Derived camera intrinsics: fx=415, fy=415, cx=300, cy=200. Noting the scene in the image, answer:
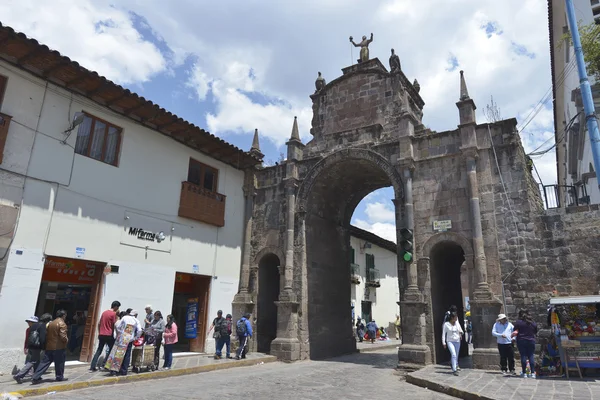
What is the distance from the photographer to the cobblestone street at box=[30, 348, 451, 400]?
805 cm

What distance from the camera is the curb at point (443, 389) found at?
7.67 m

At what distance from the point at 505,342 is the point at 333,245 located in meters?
8.80

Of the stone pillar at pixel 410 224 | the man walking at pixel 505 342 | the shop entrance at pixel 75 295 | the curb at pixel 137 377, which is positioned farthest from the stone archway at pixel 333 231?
the shop entrance at pixel 75 295

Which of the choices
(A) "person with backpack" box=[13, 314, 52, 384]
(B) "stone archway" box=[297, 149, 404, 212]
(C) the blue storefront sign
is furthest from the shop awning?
(A) "person with backpack" box=[13, 314, 52, 384]

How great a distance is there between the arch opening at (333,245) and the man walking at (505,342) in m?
5.77

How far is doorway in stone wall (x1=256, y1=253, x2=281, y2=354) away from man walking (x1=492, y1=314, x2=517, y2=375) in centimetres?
824

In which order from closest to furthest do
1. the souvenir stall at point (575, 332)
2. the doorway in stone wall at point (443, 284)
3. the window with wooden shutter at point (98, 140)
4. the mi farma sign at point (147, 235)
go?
the souvenir stall at point (575, 332) → the window with wooden shutter at point (98, 140) → the mi farma sign at point (147, 235) → the doorway in stone wall at point (443, 284)

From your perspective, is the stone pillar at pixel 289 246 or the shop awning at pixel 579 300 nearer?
the shop awning at pixel 579 300

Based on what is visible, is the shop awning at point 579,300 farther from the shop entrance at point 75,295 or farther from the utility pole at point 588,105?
the shop entrance at point 75,295

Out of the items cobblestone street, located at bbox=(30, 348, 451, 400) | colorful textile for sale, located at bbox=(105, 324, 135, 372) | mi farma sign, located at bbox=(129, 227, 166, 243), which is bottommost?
cobblestone street, located at bbox=(30, 348, 451, 400)

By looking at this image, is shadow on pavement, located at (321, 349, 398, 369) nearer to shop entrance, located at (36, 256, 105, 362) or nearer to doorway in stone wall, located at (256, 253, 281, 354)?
doorway in stone wall, located at (256, 253, 281, 354)

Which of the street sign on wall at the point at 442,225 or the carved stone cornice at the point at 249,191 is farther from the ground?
the carved stone cornice at the point at 249,191

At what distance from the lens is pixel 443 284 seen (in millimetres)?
14695

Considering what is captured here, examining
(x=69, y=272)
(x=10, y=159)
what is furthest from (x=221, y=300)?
(x=10, y=159)
